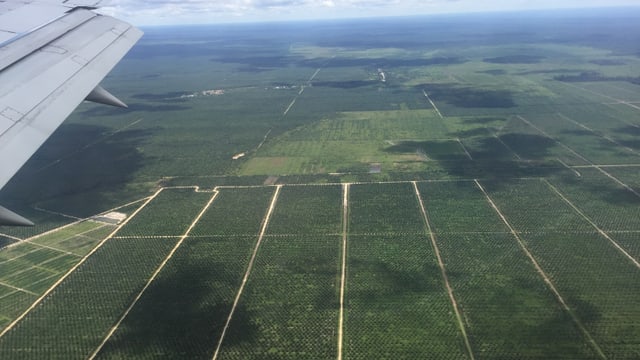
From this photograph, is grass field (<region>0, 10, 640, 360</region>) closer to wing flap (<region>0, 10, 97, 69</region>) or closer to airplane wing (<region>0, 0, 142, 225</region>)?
airplane wing (<region>0, 0, 142, 225</region>)

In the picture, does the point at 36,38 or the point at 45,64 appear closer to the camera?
the point at 45,64

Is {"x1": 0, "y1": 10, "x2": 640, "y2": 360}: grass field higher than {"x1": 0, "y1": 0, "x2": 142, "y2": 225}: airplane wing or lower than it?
lower

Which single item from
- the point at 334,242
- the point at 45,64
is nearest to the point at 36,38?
the point at 45,64

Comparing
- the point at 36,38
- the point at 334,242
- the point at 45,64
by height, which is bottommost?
the point at 334,242

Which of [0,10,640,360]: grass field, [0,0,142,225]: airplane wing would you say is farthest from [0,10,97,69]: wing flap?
[0,10,640,360]: grass field

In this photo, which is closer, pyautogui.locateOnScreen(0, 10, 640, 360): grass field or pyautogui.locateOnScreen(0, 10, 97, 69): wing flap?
pyautogui.locateOnScreen(0, 10, 97, 69): wing flap

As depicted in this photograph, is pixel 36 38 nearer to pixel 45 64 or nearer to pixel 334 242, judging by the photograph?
pixel 45 64

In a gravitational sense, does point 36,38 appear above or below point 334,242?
above
